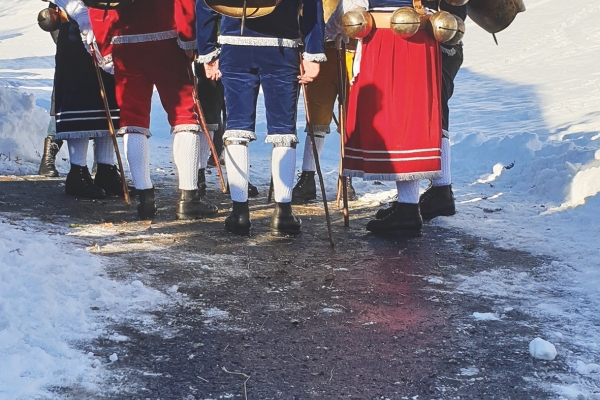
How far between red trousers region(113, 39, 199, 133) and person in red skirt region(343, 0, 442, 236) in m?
1.01

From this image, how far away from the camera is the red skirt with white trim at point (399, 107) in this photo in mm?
4945

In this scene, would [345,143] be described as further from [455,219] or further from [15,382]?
[15,382]

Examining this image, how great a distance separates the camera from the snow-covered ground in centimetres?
295

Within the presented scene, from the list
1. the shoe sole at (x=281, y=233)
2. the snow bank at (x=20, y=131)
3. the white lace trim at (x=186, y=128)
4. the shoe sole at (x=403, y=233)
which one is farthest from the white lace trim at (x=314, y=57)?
the snow bank at (x=20, y=131)

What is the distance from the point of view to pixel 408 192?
200 inches

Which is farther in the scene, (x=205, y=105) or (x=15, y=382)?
(x=205, y=105)

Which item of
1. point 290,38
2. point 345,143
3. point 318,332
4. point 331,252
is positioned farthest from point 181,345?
point 345,143

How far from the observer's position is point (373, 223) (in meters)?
5.09

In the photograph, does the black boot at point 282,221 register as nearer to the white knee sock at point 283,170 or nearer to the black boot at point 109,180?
the white knee sock at point 283,170

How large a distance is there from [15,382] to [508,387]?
60.4 inches

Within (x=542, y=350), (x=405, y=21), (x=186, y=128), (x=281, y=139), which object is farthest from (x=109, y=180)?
(x=542, y=350)

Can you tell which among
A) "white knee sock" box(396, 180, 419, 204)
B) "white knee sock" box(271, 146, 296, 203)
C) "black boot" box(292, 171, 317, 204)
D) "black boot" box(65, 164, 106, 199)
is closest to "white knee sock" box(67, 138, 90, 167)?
"black boot" box(65, 164, 106, 199)

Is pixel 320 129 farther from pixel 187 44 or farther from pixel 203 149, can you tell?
pixel 187 44

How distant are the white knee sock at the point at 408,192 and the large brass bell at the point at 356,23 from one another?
0.92m
